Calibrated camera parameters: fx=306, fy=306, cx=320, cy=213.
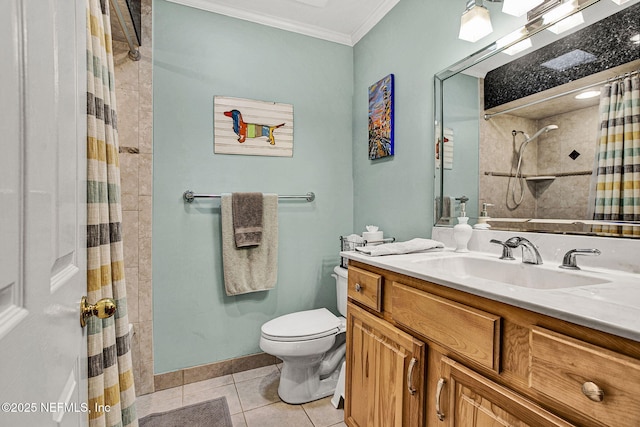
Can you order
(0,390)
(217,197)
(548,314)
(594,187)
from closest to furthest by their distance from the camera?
(0,390) < (548,314) < (594,187) < (217,197)

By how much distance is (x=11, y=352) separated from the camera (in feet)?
1.04

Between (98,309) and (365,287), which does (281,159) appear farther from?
(98,309)

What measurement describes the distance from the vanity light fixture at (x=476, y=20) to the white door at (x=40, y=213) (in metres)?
1.43

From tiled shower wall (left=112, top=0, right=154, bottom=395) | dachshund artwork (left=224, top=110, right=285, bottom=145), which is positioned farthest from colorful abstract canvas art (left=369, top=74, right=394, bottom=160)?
tiled shower wall (left=112, top=0, right=154, bottom=395)

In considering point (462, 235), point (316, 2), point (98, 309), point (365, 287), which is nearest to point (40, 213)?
point (98, 309)

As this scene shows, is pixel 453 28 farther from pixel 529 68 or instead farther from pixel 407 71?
pixel 529 68

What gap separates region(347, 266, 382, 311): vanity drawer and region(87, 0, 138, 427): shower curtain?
2.80 ft

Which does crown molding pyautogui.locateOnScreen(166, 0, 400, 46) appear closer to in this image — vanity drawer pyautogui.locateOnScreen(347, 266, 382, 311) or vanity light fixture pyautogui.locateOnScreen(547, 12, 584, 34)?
vanity light fixture pyautogui.locateOnScreen(547, 12, 584, 34)

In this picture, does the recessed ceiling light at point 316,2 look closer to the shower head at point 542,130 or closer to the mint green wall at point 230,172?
the mint green wall at point 230,172

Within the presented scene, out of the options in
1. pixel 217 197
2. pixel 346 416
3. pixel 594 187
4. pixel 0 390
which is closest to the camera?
pixel 0 390

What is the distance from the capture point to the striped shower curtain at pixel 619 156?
969 mm

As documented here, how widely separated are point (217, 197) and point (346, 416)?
1.41m

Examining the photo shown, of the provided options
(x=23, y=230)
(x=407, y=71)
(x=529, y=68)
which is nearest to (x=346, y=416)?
(x=23, y=230)

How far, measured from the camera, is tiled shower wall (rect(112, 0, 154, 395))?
1.77 m
